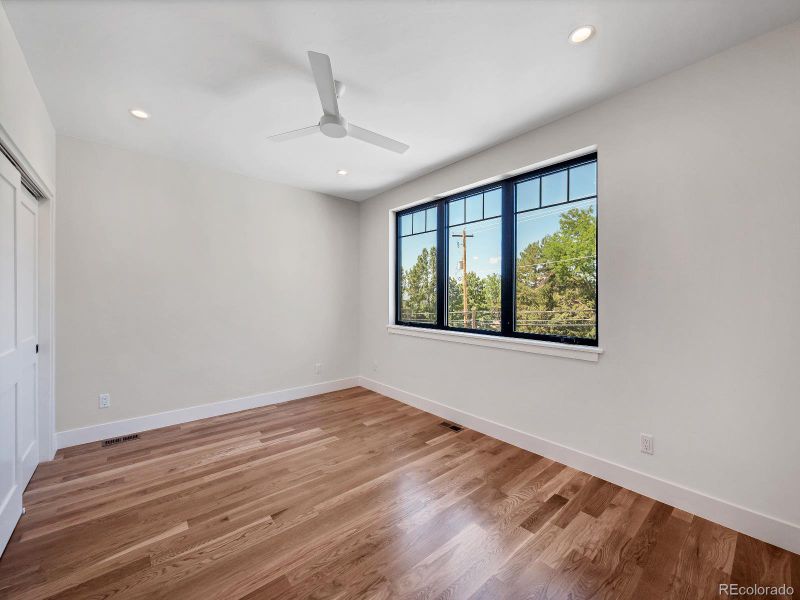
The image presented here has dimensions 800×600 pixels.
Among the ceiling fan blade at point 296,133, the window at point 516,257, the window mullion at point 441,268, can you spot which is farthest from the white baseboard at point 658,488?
the ceiling fan blade at point 296,133

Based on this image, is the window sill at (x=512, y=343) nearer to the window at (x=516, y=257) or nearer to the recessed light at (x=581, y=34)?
the window at (x=516, y=257)

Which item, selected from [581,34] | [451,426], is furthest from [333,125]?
[451,426]

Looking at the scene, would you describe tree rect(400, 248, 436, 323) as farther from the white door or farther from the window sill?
the white door

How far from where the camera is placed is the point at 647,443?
220cm

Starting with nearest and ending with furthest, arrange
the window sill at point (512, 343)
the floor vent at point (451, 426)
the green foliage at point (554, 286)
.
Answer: the window sill at point (512, 343), the green foliage at point (554, 286), the floor vent at point (451, 426)

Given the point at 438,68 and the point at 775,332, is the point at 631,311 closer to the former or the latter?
the point at 775,332

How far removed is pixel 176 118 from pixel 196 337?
6.94 feet

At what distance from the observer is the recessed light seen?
1.73m

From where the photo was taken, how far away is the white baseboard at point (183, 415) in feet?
9.62

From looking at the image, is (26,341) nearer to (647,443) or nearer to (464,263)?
(464,263)

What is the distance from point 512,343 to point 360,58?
2445 millimetres

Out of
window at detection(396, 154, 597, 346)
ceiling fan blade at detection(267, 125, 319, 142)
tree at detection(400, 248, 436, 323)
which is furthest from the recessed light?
tree at detection(400, 248, 436, 323)

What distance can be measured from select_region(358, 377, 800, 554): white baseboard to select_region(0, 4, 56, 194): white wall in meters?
3.81

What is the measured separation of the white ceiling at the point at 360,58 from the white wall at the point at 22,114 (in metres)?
0.08
